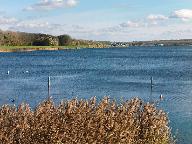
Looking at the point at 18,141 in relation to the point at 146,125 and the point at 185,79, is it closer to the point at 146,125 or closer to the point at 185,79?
the point at 146,125

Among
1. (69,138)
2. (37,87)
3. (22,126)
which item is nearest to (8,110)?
(22,126)

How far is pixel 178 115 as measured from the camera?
47219 mm

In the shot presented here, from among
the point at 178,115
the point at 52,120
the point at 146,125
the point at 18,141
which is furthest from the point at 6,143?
the point at 178,115

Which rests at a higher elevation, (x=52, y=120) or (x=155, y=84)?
(x=52, y=120)

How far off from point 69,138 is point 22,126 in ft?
6.31

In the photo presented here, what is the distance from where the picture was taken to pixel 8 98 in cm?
6316

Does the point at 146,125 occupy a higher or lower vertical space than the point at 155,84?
higher

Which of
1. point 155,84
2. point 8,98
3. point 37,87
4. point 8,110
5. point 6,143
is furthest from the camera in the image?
point 155,84

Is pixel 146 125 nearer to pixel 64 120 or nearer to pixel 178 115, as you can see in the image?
pixel 64 120

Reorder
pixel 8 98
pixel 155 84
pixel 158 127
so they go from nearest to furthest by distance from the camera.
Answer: pixel 158 127 → pixel 8 98 → pixel 155 84

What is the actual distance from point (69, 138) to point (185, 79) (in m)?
77.3

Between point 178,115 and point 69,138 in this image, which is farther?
point 178,115

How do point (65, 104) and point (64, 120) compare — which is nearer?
point (64, 120)

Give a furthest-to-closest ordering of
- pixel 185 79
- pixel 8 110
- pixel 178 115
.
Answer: pixel 185 79
pixel 178 115
pixel 8 110
